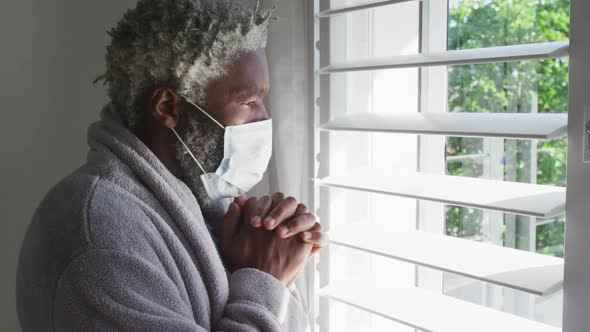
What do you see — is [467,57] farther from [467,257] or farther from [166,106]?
[166,106]

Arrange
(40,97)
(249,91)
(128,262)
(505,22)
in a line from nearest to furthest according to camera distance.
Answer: (128,262), (249,91), (505,22), (40,97)

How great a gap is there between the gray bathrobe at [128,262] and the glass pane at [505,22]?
2.27ft

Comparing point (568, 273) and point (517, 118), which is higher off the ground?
point (517, 118)

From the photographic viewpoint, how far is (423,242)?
121cm

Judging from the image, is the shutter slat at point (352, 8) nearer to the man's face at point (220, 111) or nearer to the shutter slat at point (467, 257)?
the man's face at point (220, 111)

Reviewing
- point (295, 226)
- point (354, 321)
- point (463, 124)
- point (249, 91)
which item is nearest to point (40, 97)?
point (249, 91)

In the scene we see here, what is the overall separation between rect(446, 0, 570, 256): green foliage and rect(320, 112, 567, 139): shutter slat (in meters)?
0.20

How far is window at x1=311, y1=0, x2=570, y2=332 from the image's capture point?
3.59 ft

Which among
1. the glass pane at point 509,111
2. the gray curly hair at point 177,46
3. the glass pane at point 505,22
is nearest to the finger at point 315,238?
the gray curly hair at point 177,46

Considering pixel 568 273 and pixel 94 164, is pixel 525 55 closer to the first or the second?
pixel 568 273

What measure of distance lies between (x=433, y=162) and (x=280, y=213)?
1.52 feet

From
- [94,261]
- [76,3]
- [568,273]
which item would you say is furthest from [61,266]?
[76,3]

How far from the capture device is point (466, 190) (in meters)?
1.10

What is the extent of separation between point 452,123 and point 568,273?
32 centimetres
